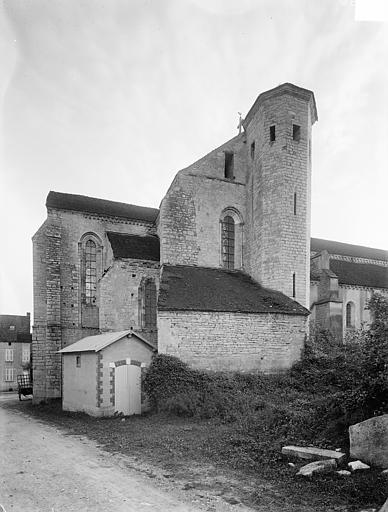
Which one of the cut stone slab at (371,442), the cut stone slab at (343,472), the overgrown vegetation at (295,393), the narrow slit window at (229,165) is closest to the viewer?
the cut stone slab at (343,472)

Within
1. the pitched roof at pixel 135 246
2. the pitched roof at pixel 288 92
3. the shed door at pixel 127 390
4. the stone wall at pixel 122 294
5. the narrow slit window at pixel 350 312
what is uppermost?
the pitched roof at pixel 288 92

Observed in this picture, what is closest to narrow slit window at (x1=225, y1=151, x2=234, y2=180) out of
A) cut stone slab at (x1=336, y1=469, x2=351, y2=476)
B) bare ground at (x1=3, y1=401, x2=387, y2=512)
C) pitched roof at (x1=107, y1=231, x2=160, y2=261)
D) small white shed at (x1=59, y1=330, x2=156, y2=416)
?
pitched roof at (x1=107, y1=231, x2=160, y2=261)

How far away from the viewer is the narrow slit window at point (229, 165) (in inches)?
939

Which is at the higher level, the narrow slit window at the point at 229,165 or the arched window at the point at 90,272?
the narrow slit window at the point at 229,165

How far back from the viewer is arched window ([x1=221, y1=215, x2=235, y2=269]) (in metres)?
23.1

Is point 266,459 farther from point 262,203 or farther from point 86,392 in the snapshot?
point 262,203

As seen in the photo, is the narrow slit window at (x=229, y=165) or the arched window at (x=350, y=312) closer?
the narrow slit window at (x=229, y=165)

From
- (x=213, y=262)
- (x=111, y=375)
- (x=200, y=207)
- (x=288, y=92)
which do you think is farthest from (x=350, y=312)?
(x=111, y=375)

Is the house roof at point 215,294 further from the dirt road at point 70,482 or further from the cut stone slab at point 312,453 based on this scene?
the cut stone slab at point 312,453

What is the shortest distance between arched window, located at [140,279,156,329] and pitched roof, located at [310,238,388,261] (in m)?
14.0

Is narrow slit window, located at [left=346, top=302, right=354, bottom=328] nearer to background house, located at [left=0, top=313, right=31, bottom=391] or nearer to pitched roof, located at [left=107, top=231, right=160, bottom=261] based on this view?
pitched roof, located at [left=107, top=231, right=160, bottom=261]

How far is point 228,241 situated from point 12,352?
29.9 m

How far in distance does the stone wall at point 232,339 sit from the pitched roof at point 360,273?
33.6ft

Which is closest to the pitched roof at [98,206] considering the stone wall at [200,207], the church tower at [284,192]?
the stone wall at [200,207]
